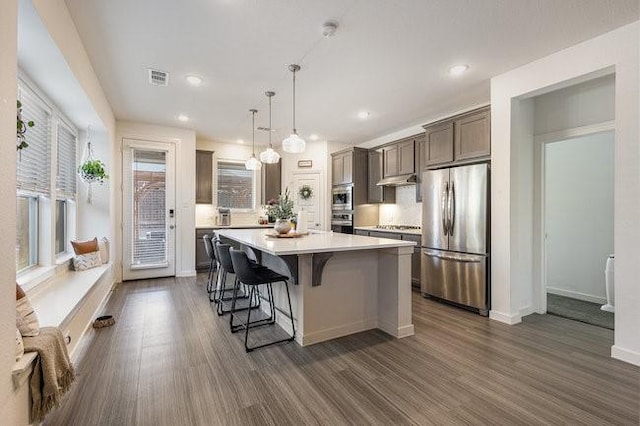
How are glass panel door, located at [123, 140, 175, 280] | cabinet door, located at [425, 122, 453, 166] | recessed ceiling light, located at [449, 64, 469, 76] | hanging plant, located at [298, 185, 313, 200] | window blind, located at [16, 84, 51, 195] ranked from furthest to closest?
hanging plant, located at [298, 185, 313, 200]
glass panel door, located at [123, 140, 175, 280]
cabinet door, located at [425, 122, 453, 166]
recessed ceiling light, located at [449, 64, 469, 76]
window blind, located at [16, 84, 51, 195]

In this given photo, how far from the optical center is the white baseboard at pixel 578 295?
4074 millimetres

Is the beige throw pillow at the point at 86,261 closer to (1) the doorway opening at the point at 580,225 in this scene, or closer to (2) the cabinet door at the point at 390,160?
(2) the cabinet door at the point at 390,160

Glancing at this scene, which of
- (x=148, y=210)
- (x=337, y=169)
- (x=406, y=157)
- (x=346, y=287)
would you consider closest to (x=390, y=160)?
(x=406, y=157)

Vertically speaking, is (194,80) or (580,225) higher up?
(194,80)

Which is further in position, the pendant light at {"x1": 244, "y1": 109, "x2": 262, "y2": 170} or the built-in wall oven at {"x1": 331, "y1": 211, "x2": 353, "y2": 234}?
the built-in wall oven at {"x1": 331, "y1": 211, "x2": 353, "y2": 234}

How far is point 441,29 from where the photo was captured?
8.49 ft

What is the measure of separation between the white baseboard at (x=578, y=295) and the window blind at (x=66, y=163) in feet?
22.0

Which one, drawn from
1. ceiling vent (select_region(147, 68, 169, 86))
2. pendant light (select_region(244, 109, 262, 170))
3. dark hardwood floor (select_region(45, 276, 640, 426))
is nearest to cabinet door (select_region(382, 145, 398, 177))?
pendant light (select_region(244, 109, 262, 170))

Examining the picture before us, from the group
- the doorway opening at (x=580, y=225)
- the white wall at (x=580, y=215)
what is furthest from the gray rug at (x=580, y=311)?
the white wall at (x=580, y=215)

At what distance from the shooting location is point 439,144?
13.8ft

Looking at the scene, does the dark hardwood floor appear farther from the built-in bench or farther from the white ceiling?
the white ceiling

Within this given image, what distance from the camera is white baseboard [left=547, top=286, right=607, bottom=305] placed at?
4074mm

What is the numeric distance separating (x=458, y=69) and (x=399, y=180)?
7.29 ft

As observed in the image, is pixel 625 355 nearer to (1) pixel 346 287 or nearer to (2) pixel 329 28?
(1) pixel 346 287
